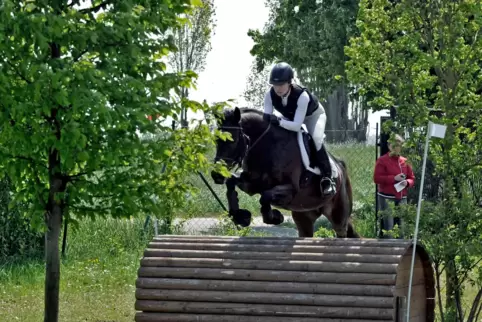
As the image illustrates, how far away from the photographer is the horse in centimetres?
1052

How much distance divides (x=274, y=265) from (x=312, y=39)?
1091 inches

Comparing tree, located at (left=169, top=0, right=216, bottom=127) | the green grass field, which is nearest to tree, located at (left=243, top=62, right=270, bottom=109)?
tree, located at (left=169, top=0, right=216, bottom=127)

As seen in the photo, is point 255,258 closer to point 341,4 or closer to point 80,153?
point 80,153

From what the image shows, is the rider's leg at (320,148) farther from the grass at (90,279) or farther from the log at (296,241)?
the log at (296,241)

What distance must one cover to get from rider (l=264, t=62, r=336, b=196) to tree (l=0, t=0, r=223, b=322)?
216 cm

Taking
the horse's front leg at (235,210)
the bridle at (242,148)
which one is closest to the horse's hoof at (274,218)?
the horse's front leg at (235,210)

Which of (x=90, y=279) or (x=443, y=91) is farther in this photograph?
(x=90, y=279)

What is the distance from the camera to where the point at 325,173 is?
37.8 feet

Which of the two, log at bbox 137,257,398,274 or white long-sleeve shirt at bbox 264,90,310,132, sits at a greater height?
white long-sleeve shirt at bbox 264,90,310,132

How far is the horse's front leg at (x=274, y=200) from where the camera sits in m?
10.8

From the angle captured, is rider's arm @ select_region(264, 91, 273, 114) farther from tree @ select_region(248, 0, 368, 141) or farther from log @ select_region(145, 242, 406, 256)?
tree @ select_region(248, 0, 368, 141)

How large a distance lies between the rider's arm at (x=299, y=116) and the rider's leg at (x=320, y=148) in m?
0.43

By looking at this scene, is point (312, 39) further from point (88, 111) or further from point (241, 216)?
point (88, 111)

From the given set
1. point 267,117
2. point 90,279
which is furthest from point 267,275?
point 90,279
